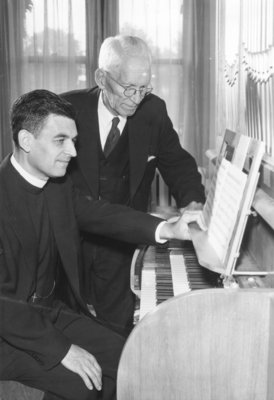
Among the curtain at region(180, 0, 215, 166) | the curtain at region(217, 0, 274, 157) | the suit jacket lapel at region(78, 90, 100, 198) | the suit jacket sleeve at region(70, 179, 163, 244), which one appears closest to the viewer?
the curtain at region(217, 0, 274, 157)

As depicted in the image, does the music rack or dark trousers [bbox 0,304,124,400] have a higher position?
the music rack

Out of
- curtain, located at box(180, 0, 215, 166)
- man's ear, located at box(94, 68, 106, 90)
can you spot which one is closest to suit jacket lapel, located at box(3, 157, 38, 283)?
man's ear, located at box(94, 68, 106, 90)

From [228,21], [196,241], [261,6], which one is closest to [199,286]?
[196,241]

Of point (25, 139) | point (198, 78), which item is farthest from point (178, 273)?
point (198, 78)

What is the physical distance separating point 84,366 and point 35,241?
47 centimetres

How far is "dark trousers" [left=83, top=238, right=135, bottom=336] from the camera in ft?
9.23

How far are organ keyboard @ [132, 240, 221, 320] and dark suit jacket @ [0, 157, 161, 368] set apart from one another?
0.14 meters

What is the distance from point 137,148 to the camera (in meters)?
2.72

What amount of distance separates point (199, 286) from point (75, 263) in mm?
467

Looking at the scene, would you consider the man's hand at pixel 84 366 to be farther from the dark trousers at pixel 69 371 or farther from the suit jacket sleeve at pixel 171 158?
the suit jacket sleeve at pixel 171 158

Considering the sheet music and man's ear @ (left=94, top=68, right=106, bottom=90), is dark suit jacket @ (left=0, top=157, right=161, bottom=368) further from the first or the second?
man's ear @ (left=94, top=68, right=106, bottom=90)

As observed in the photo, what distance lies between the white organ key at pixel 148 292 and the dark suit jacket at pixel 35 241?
0.14m

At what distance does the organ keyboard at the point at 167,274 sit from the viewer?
6.29ft

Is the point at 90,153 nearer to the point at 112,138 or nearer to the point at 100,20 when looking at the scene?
the point at 112,138
